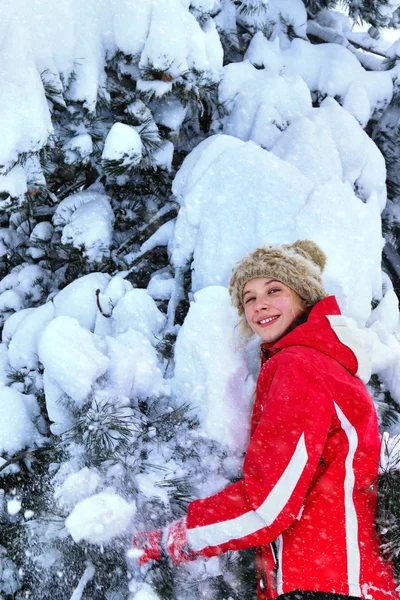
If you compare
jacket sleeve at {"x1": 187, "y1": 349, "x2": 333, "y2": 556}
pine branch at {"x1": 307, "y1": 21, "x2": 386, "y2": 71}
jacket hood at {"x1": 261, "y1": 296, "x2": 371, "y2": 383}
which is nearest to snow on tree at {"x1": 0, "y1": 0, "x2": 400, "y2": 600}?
jacket hood at {"x1": 261, "y1": 296, "x2": 371, "y2": 383}

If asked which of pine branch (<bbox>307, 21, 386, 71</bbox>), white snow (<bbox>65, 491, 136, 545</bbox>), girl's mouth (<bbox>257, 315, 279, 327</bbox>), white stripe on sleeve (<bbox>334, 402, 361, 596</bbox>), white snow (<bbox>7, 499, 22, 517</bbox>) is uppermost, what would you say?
pine branch (<bbox>307, 21, 386, 71</bbox>)

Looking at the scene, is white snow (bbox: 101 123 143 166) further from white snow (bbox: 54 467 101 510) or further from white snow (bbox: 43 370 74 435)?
white snow (bbox: 54 467 101 510)

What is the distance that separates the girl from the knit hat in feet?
0.90

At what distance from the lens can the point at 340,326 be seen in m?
1.69

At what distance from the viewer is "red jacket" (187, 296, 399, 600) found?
1392 mm

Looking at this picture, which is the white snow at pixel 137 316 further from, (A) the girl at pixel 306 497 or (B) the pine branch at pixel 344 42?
(B) the pine branch at pixel 344 42

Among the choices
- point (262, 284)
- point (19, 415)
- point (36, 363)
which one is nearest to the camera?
point (262, 284)

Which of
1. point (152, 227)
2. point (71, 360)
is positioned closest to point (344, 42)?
point (152, 227)

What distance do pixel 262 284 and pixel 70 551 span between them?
131 cm

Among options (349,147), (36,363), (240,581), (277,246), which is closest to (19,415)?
(36,363)

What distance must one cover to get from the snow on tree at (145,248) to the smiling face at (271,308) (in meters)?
0.27

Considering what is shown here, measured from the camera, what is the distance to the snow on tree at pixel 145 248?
1686 millimetres

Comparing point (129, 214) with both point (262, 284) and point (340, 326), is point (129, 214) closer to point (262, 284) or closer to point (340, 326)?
point (262, 284)

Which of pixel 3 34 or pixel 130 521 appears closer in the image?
pixel 130 521
